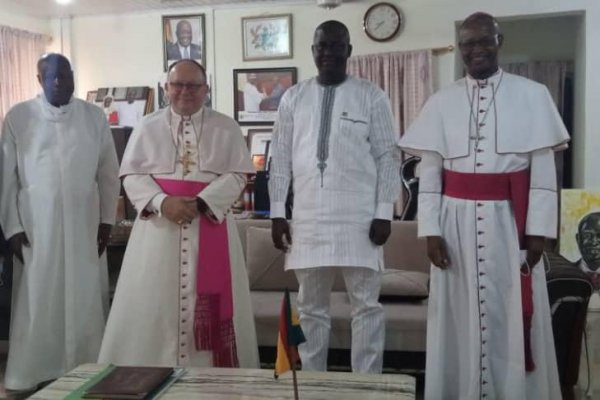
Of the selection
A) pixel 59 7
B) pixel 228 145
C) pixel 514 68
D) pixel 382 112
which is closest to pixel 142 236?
pixel 228 145

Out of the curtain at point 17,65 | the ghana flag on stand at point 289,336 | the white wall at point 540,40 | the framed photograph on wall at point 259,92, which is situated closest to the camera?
the ghana flag on stand at point 289,336

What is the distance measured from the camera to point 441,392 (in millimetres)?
2381

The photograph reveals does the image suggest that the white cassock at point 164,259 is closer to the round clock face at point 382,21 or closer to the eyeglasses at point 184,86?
the eyeglasses at point 184,86

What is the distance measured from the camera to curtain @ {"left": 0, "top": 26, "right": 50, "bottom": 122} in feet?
20.3

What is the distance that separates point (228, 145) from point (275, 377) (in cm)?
115

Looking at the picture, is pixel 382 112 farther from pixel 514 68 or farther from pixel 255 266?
pixel 514 68

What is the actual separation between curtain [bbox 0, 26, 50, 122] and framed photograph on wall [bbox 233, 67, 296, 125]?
2.17 m

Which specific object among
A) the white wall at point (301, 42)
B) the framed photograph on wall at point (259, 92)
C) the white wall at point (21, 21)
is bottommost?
the framed photograph on wall at point (259, 92)

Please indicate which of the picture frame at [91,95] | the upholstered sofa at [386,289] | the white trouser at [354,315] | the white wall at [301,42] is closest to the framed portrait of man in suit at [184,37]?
the white wall at [301,42]

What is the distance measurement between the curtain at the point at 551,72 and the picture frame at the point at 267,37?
101 inches

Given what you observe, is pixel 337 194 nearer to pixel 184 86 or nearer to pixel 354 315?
pixel 354 315

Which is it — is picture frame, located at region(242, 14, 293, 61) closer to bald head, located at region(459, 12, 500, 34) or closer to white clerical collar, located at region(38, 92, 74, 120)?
white clerical collar, located at region(38, 92, 74, 120)

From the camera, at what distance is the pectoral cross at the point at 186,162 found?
2.62 m

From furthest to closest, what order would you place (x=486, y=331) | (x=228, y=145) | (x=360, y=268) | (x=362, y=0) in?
(x=362, y=0) → (x=228, y=145) → (x=360, y=268) → (x=486, y=331)
